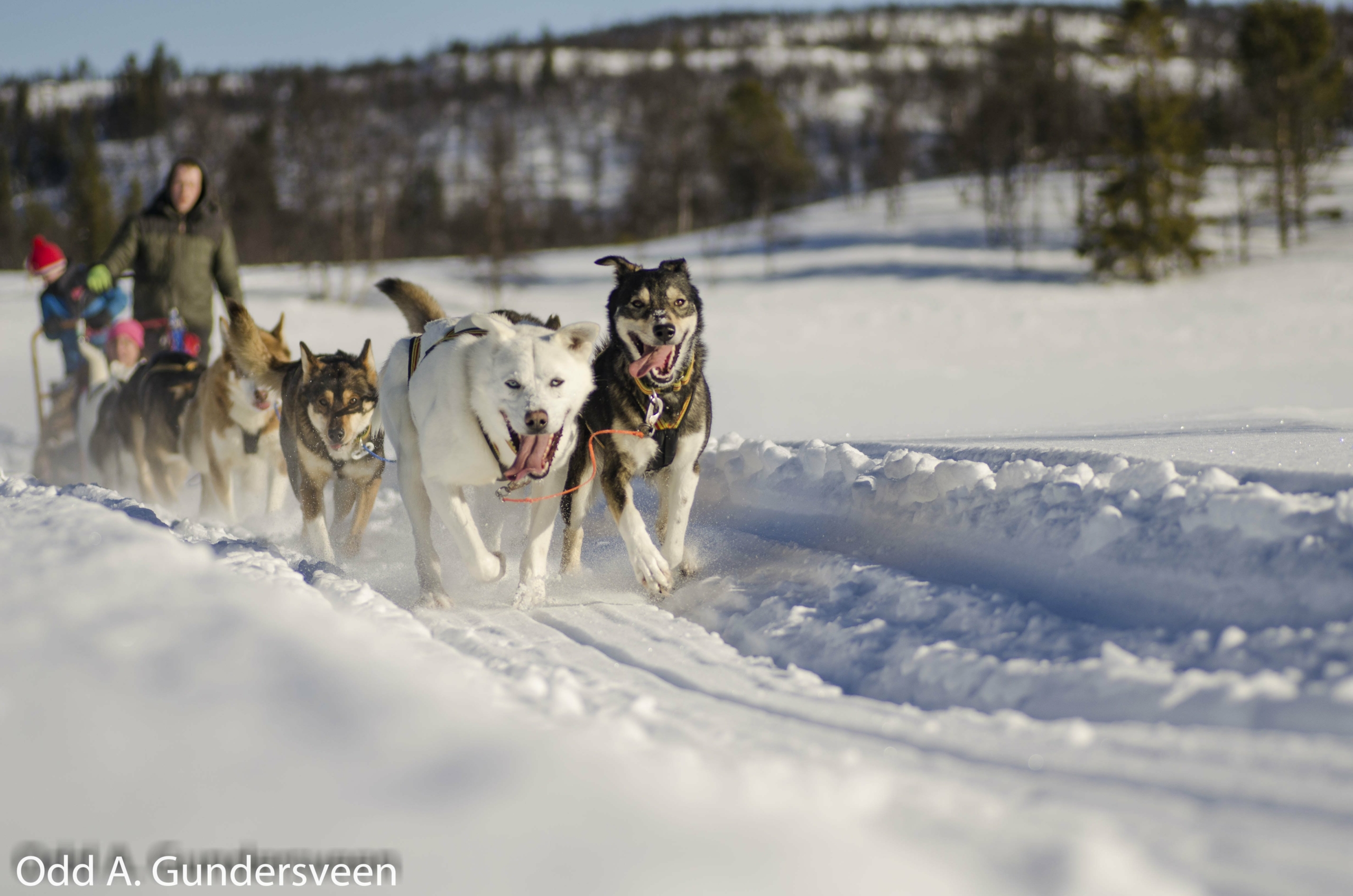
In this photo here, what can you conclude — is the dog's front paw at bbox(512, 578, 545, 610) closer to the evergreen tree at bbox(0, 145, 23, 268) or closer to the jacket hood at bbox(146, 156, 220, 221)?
the jacket hood at bbox(146, 156, 220, 221)

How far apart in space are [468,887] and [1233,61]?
3470cm

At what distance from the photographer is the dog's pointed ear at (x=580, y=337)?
140 inches

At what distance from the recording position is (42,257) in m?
8.50

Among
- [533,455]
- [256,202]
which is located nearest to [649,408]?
[533,455]

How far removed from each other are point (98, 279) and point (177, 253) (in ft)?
2.35

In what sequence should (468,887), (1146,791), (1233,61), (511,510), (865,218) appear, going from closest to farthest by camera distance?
1. (468,887)
2. (1146,791)
3. (511,510)
4. (1233,61)
5. (865,218)

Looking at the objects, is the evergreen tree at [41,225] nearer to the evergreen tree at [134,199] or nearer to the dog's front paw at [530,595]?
the evergreen tree at [134,199]

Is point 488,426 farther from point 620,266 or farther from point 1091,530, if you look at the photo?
point 1091,530

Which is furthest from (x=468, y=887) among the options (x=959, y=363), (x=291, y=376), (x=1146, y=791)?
(x=959, y=363)

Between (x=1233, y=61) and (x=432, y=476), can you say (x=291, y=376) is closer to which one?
(x=432, y=476)

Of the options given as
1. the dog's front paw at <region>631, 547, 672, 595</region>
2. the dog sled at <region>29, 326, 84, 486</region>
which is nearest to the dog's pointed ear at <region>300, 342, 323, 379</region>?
the dog's front paw at <region>631, 547, 672, 595</region>

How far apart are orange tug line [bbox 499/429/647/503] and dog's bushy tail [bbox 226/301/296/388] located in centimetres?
191

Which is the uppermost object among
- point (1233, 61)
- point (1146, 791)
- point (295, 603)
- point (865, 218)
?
point (1233, 61)

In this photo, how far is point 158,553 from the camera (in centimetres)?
287
